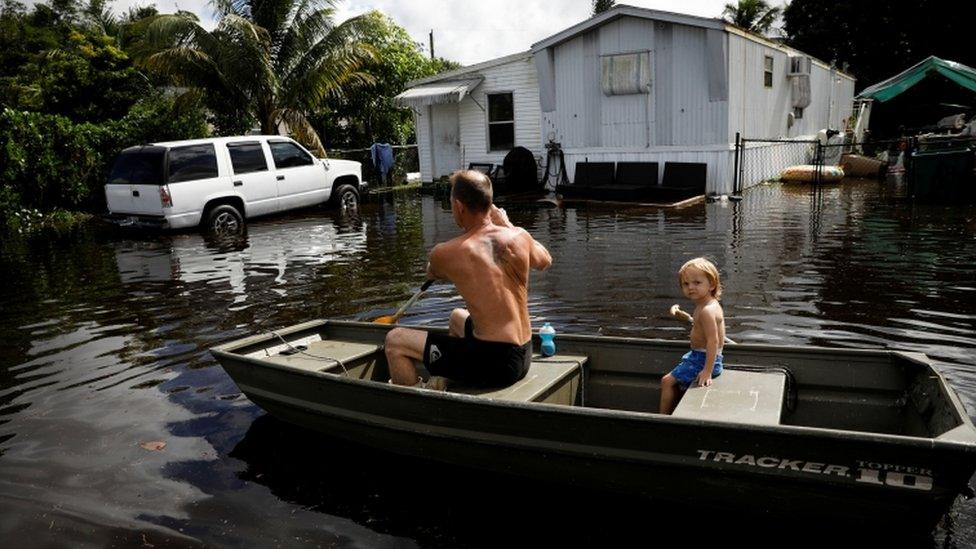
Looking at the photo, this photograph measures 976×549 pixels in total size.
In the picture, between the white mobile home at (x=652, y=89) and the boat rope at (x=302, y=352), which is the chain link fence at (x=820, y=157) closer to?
the white mobile home at (x=652, y=89)

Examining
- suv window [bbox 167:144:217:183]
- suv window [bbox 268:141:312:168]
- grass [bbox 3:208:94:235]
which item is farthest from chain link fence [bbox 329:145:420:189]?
suv window [bbox 167:144:217:183]

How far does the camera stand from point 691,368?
473 cm

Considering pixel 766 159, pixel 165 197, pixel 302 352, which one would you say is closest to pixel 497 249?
pixel 302 352

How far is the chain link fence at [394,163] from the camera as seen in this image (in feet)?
84.9

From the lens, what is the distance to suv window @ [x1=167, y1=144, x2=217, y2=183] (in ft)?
48.9

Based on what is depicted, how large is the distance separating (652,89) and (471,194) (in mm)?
15030

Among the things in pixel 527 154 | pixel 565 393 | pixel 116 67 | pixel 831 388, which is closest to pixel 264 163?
pixel 527 154

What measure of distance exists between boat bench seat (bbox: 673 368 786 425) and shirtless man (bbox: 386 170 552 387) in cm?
115

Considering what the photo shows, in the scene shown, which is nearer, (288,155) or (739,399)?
(739,399)

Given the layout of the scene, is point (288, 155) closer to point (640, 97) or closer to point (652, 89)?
point (640, 97)

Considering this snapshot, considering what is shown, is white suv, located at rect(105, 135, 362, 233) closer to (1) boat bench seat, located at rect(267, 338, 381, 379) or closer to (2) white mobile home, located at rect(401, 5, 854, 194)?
(2) white mobile home, located at rect(401, 5, 854, 194)

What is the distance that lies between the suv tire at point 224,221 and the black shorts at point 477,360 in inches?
474

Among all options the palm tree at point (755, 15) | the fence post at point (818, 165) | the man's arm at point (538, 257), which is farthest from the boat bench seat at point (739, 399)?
the palm tree at point (755, 15)

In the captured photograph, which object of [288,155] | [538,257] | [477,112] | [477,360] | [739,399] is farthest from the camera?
[477,112]
